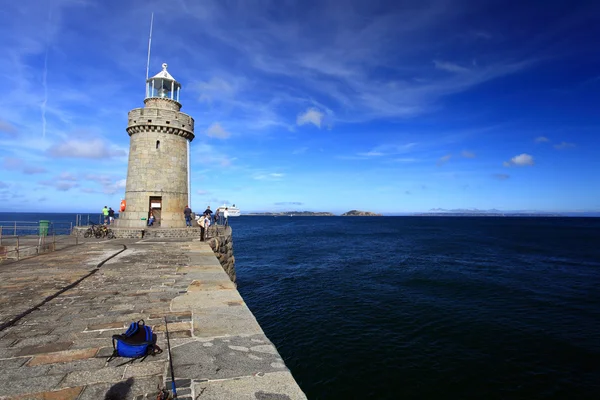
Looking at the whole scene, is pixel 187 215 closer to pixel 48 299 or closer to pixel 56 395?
pixel 48 299

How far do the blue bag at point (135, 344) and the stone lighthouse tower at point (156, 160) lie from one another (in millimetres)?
17722

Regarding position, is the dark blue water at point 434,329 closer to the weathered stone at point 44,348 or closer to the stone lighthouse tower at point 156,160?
the weathered stone at point 44,348

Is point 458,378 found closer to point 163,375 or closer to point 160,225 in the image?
point 163,375

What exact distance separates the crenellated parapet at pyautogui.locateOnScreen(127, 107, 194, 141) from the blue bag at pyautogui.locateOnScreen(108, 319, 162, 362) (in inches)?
742

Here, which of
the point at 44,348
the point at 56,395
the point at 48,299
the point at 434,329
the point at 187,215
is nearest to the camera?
the point at 56,395

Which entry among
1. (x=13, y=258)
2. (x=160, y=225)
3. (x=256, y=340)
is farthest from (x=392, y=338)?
(x=160, y=225)

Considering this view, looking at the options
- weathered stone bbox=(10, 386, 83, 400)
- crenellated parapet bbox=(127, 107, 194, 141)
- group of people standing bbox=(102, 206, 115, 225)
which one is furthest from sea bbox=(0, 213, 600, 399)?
crenellated parapet bbox=(127, 107, 194, 141)

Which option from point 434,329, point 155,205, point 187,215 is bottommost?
point 434,329

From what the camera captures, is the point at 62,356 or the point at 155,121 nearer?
the point at 62,356

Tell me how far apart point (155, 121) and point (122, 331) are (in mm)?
18234

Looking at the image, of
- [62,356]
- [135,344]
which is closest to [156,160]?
[62,356]

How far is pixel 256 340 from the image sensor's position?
4.68 m

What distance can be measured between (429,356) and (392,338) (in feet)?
5.25

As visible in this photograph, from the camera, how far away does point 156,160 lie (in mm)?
20406
